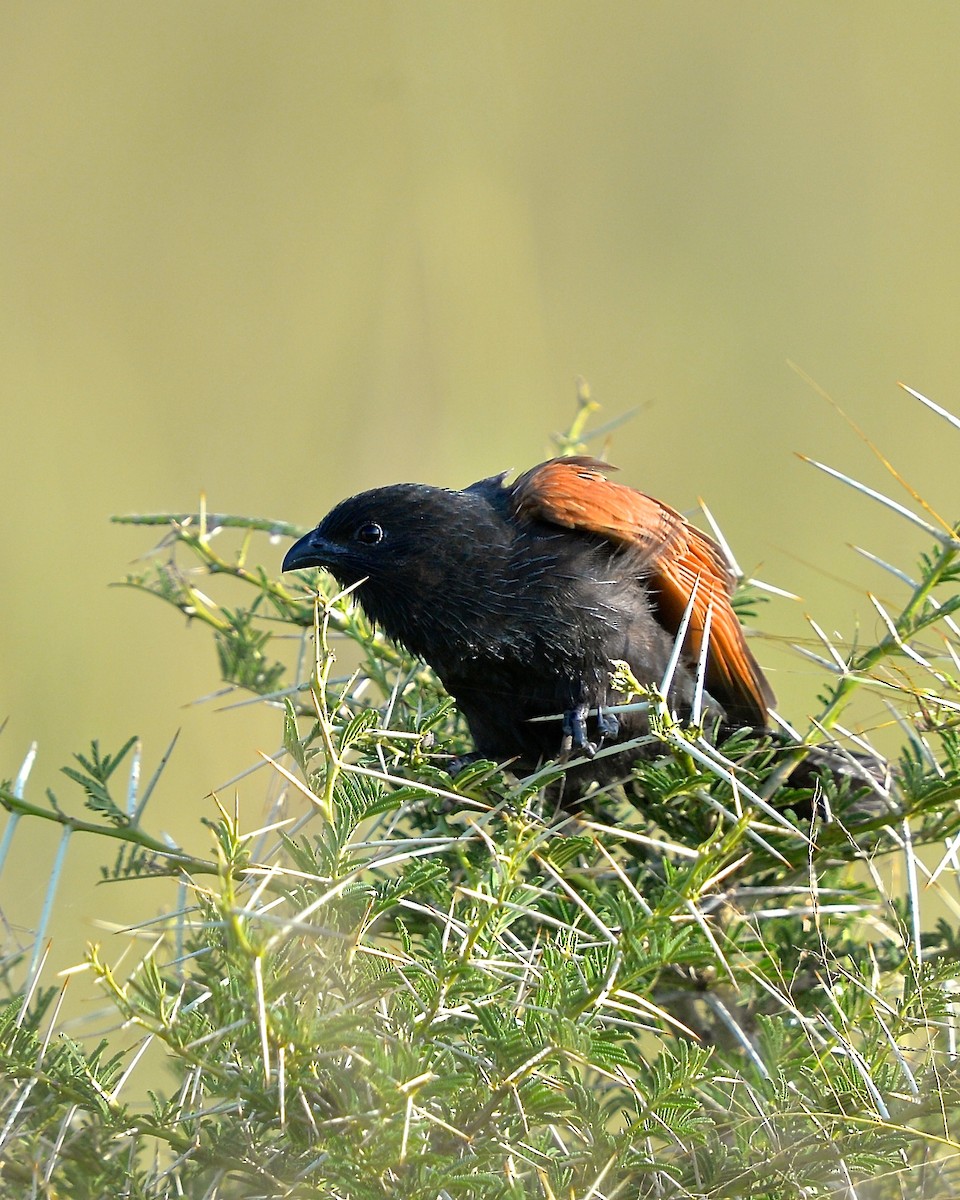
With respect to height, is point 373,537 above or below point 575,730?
above

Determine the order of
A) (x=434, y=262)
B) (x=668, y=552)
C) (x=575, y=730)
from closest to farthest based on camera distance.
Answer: (x=575, y=730) < (x=668, y=552) < (x=434, y=262)

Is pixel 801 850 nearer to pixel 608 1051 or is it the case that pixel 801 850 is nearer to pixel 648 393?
pixel 608 1051

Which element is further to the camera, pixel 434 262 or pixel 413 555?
pixel 434 262

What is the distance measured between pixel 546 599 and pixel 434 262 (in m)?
2.64

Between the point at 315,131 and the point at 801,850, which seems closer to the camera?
the point at 801,850

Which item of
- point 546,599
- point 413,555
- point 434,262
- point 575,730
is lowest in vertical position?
point 575,730

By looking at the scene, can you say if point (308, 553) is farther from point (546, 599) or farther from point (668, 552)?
point (668, 552)

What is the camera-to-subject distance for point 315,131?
6410 mm

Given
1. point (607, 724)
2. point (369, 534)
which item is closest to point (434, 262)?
point (369, 534)

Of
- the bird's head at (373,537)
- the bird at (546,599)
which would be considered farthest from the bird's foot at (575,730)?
the bird's head at (373,537)

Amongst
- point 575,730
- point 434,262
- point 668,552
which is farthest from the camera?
point 434,262

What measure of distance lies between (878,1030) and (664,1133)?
18.9 inches

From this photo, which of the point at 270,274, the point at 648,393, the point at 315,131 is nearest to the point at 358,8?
the point at 315,131

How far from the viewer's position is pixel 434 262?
17.1 ft
